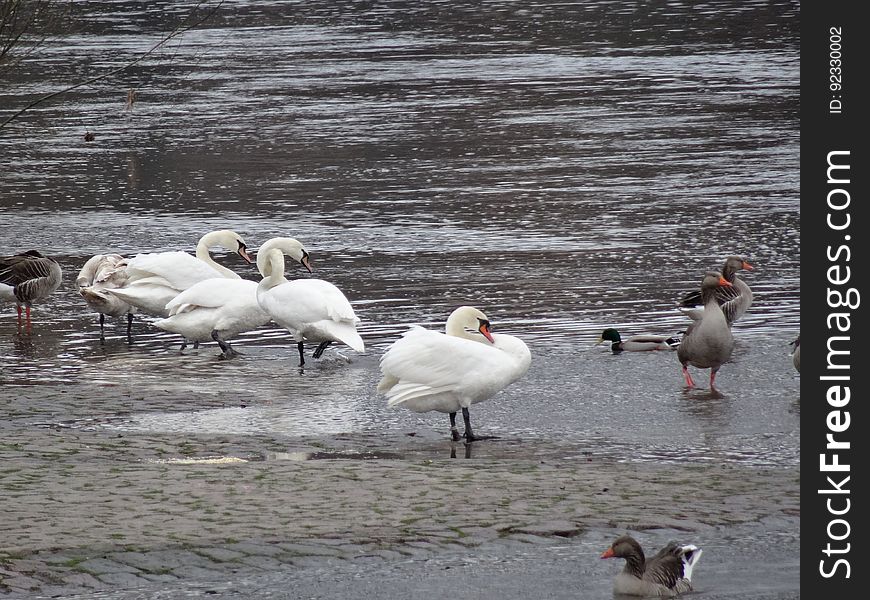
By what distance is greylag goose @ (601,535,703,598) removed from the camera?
693 cm

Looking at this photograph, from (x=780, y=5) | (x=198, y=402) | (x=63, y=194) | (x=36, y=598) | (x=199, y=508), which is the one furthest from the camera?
(x=780, y=5)

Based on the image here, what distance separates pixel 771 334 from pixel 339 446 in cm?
485

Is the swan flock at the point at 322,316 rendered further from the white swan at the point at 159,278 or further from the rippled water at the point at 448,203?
the rippled water at the point at 448,203

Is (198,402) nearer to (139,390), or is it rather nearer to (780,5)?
(139,390)

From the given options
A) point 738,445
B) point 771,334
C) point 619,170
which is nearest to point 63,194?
point 619,170

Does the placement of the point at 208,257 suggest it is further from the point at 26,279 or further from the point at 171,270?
the point at 26,279

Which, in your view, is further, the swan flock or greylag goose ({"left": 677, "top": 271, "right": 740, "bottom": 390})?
greylag goose ({"left": 677, "top": 271, "right": 740, "bottom": 390})

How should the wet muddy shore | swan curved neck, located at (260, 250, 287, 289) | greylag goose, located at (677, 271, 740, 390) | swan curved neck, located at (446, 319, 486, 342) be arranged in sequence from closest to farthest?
the wet muddy shore
swan curved neck, located at (446, 319, 486, 342)
greylag goose, located at (677, 271, 740, 390)
swan curved neck, located at (260, 250, 287, 289)

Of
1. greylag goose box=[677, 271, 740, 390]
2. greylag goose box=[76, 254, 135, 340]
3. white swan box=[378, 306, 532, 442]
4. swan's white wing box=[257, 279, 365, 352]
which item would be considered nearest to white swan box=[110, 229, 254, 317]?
greylag goose box=[76, 254, 135, 340]

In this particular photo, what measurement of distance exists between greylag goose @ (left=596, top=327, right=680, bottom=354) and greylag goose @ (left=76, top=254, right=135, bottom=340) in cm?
466

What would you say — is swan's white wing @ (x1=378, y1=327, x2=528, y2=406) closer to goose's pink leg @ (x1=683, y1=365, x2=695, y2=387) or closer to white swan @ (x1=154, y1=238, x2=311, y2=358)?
goose's pink leg @ (x1=683, y1=365, x2=695, y2=387)

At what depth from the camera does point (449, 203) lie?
2067 cm

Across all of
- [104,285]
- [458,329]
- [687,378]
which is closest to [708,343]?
[687,378]

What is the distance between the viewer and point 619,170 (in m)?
22.5
